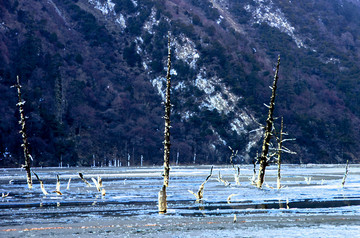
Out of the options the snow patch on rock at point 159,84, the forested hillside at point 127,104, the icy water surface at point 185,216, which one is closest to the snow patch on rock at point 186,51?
the forested hillside at point 127,104

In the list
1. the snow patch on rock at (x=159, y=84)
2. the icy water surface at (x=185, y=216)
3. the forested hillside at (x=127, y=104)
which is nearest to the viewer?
the icy water surface at (x=185, y=216)

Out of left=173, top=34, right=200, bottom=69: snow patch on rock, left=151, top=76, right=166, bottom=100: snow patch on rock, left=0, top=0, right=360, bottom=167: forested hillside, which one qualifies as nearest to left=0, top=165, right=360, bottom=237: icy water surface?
left=0, top=0, right=360, bottom=167: forested hillside

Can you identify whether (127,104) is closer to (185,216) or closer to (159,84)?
(159,84)

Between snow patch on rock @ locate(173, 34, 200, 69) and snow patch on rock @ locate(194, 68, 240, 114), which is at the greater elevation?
snow patch on rock @ locate(173, 34, 200, 69)

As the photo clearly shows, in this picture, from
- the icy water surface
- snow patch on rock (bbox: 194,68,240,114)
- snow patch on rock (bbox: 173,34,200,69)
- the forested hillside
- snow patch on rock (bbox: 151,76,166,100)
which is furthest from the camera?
snow patch on rock (bbox: 173,34,200,69)

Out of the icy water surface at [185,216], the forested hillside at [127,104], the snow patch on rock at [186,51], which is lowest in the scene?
the icy water surface at [185,216]

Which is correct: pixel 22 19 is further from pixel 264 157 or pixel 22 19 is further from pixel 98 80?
pixel 264 157

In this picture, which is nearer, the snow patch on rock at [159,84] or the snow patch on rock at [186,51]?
the snow patch on rock at [159,84]

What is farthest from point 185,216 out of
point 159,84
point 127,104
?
Result: point 159,84

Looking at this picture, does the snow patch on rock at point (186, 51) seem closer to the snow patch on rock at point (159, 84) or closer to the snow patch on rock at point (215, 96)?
the snow patch on rock at point (215, 96)

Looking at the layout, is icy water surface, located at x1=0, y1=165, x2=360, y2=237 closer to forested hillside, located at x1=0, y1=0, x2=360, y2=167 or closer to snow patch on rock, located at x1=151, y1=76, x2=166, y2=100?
forested hillside, located at x1=0, y1=0, x2=360, y2=167

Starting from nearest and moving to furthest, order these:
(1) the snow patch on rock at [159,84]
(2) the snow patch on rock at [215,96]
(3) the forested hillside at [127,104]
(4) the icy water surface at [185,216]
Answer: (4) the icy water surface at [185,216] < (3) the forested hillside at [127,104] < (2) the snow patch on rock at [215,96] < (1) the snow patch on rock at [159,84]

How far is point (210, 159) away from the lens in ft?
543

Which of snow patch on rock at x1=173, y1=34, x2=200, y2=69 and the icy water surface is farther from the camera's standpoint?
snow patch on rock at x1=173, y1=34, x2=200, y2=69
